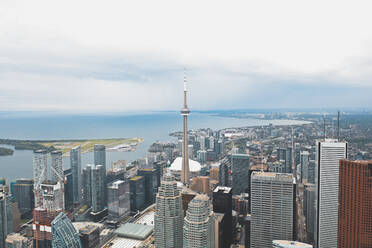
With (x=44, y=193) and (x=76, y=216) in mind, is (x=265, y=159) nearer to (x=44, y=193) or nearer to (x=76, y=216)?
(x=76, y=216)

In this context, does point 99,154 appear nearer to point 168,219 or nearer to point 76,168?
point 76,168

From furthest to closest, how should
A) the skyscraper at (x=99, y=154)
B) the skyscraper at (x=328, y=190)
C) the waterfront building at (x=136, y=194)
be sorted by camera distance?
the skyscraper at (x=99, y=154) → the waterfront building at (x=136, y=194) → the skyscraper at (x=328, y=190)

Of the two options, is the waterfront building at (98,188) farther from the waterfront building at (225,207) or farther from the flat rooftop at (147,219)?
the waterfront building at (225,207)

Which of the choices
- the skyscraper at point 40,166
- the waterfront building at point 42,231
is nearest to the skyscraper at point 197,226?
the waterfront building at point 42,231

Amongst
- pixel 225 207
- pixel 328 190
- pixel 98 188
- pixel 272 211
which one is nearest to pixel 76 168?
pixel 98 188

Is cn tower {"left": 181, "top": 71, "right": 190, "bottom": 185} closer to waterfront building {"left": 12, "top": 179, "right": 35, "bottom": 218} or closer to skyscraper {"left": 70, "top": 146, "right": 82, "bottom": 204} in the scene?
skyscraper {"left": 70, "top": 146, "right": 82, "bottom": 204}

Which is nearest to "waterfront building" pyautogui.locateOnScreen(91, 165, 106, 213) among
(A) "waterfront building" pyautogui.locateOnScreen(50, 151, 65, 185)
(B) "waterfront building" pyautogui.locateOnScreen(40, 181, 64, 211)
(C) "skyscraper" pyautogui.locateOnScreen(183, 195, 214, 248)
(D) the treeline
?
(A) "waterfront building" pyautogui.locateOnScreen(50, 151, 65, 185)
